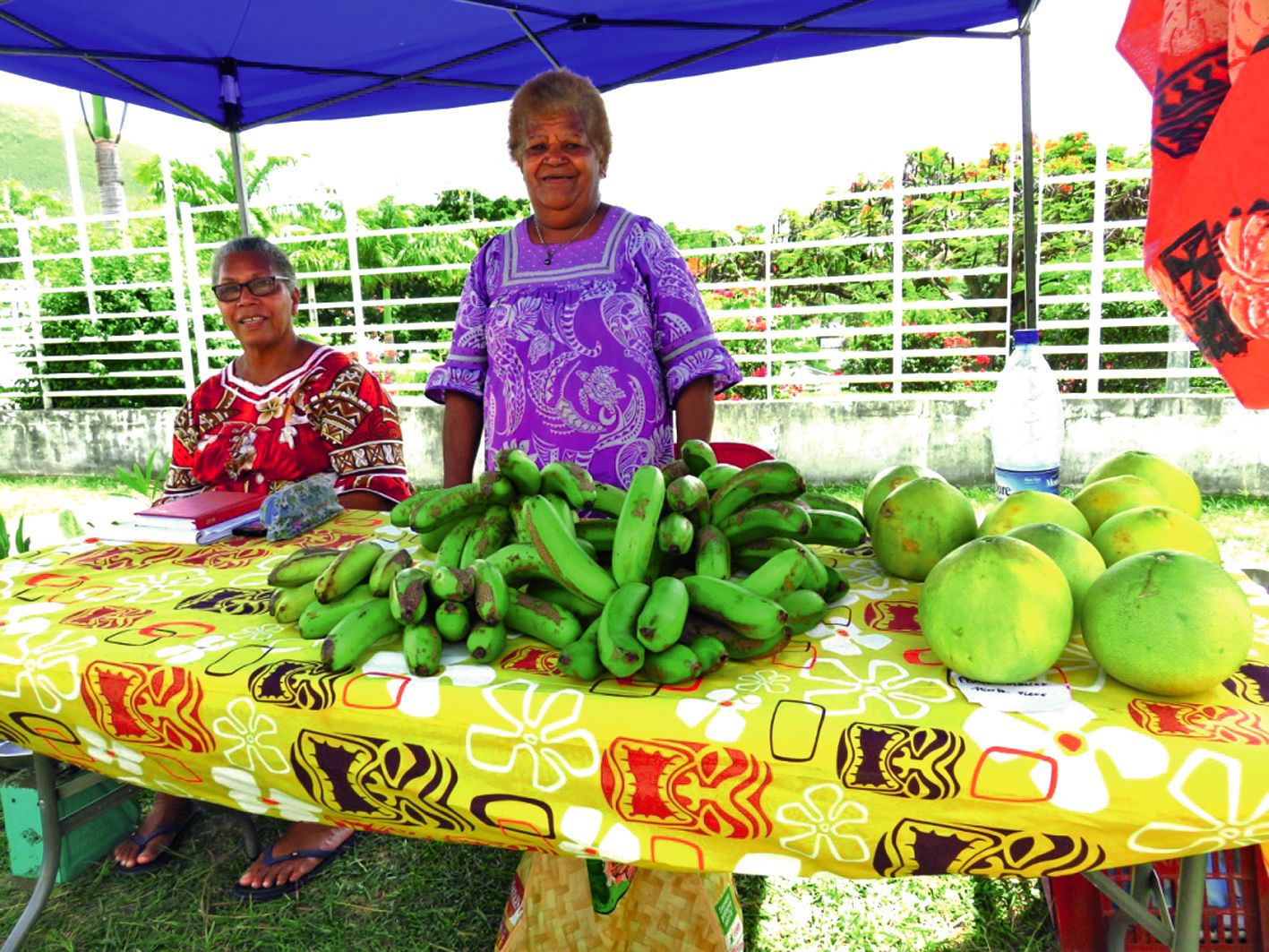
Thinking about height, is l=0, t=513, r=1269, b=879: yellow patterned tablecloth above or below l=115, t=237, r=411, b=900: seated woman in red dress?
below

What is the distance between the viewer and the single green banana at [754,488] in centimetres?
148

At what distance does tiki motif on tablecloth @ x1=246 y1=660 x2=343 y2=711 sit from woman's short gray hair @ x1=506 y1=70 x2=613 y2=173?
5.34ft

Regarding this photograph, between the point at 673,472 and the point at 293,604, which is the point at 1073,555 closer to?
the point at 673,472

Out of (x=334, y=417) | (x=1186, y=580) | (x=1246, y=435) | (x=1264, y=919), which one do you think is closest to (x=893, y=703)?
(x=1186, y=580)

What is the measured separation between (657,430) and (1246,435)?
5.77 m

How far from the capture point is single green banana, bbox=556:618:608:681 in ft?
3.97

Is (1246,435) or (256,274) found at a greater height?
(256,274)

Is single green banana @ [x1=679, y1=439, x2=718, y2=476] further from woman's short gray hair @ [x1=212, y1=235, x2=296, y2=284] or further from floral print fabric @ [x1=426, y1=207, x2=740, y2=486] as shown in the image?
woman's short gray hair @ [x1=212, y1=235, x2=296, y2=284]

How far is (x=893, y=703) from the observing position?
3.67 feet

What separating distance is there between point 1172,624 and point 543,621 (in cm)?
86

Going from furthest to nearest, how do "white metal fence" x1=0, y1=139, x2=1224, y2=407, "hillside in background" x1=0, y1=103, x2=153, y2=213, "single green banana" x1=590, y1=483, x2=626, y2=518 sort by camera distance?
"hillside in background" x1=0, y1=103, x2=153, y2=213
"white metal fence" x1=0, y1=139, x2=1224, y2=407
"single green banana" x1=590, y1=483, x2=626, y2=518

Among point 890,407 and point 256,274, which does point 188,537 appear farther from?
point 890,407

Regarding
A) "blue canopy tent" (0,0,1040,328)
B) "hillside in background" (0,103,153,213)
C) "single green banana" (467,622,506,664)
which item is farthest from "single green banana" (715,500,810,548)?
"hillside in background" (0,103,153,213)

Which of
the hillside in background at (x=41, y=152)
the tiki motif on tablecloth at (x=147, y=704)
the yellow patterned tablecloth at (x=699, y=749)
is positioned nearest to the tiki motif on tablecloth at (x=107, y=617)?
the yellow patterned tablecloth at (x=699, y=749)
